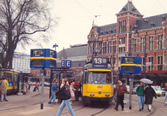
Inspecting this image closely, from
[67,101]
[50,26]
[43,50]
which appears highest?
[50,26]

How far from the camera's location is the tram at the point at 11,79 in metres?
26.1

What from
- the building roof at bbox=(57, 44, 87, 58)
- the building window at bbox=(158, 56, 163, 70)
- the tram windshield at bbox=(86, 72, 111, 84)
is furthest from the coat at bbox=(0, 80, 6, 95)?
the building roof at bbox=(57, 44, 87, 58)

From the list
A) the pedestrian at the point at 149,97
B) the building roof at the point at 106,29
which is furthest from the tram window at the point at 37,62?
the building roof at the point at 106,29

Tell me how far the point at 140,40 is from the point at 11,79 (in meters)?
35.2

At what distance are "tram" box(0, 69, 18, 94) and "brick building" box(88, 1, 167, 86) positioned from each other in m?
21.7

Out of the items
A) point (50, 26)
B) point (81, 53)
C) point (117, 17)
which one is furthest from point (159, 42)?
point (81, 53)

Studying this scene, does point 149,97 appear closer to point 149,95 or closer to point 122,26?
point 149,95

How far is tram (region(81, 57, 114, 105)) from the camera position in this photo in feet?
52.9

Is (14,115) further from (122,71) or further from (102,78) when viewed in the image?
(122,71)

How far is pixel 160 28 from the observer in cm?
5272

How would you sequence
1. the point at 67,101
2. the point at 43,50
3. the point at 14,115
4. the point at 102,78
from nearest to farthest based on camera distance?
1. the point at 67,101
2. the point at 14,115
3. the point at 43,50
4. the point at 102,78

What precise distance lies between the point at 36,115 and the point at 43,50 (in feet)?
12.7

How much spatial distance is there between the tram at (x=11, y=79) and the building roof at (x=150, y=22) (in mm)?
34003

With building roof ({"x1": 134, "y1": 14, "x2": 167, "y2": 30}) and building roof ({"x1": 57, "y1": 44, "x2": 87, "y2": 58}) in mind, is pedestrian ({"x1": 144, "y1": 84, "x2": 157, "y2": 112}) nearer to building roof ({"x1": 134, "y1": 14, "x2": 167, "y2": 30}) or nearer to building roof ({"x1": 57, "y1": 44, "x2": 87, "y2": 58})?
building roof ({"x1": 134, "y1": 14, "x2": 167, "y2": 30})
